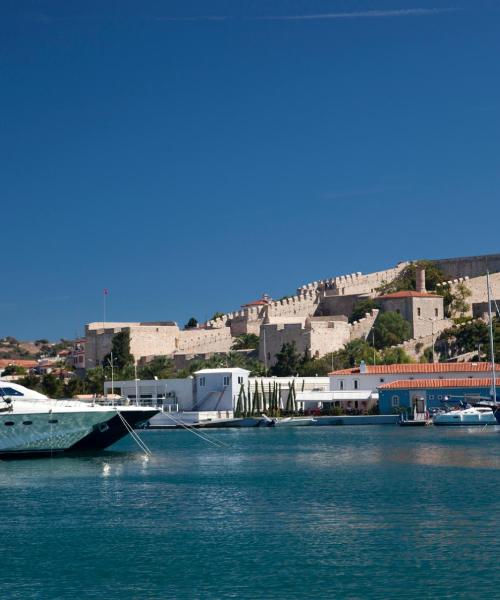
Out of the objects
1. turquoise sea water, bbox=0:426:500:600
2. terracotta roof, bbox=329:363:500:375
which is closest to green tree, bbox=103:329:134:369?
terracotta roof, bbox=329:363:500:375

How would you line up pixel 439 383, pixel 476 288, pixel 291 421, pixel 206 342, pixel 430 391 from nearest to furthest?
pixel 430 391
pixel 439 383
pixel 291 421
pixel 206 342
pixel 476 288

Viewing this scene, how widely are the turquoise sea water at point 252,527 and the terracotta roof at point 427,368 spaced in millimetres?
26503

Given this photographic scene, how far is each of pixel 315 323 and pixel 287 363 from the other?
4.51 meters

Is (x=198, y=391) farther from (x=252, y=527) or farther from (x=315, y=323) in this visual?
(x=252, y=527)

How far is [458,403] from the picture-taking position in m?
65.2

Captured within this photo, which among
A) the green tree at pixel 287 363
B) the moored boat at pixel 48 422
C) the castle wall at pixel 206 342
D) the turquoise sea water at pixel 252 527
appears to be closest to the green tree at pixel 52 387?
the green tree at pixel 287 363

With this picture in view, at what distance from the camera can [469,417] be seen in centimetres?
6122

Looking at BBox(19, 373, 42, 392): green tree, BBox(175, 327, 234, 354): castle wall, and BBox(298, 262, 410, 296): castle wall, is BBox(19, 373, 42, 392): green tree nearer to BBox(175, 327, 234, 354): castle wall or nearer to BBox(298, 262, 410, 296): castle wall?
BBox(175, 327, 234, 354): castle wall

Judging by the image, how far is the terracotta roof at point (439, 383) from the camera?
6594 cm

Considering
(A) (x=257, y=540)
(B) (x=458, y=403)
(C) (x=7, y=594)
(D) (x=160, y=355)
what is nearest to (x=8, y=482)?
(A) (x=257, y=540)

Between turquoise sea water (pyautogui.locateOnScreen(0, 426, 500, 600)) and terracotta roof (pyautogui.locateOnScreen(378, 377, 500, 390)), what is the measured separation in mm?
25171

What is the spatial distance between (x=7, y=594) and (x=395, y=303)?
66.1 meters

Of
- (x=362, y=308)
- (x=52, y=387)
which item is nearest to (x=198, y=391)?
(x=52, y=387)

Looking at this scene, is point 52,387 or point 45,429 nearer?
point 45,429
